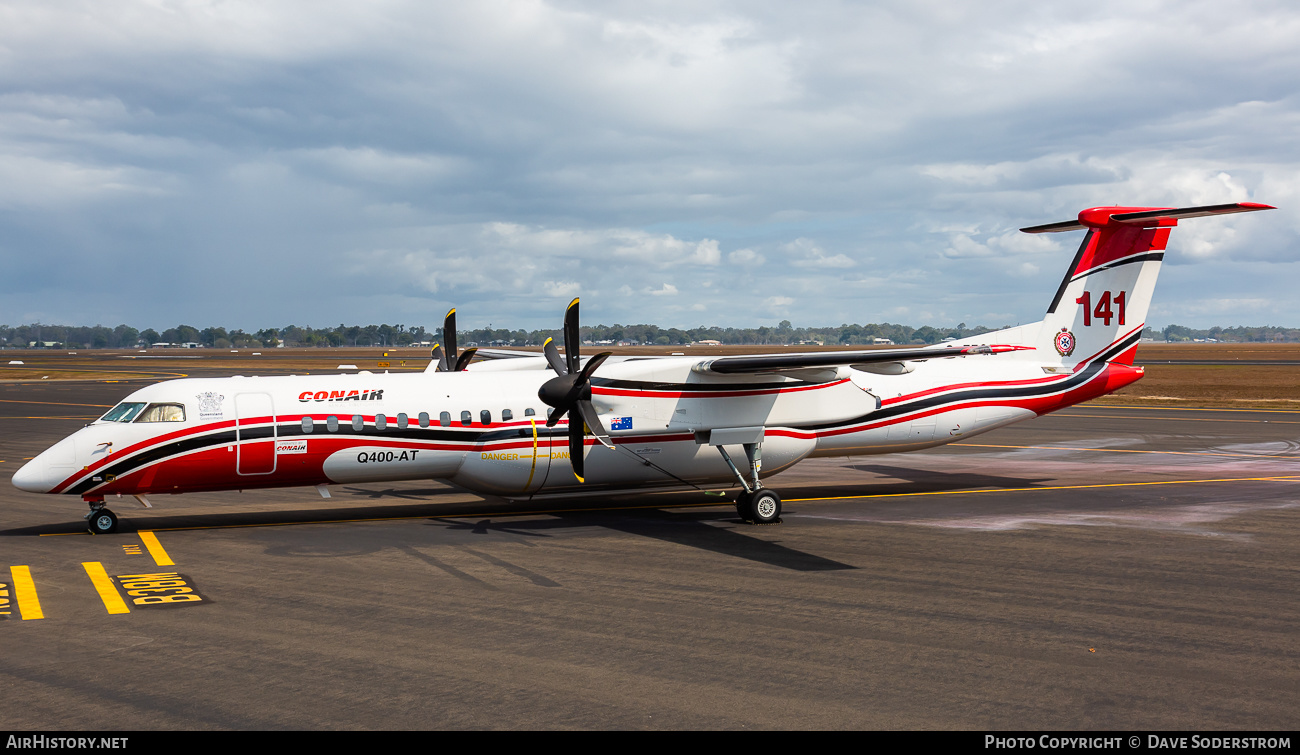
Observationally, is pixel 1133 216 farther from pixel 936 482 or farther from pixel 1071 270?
pixel 936 482

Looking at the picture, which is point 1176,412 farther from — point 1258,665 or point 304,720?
point 304,720

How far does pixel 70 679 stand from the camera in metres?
9.47

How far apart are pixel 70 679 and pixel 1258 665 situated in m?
13.1

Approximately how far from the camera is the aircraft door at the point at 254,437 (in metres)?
17.4

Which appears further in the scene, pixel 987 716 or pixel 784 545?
pixel 784 545

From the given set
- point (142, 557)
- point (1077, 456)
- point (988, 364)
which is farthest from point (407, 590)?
point (1077, 456)

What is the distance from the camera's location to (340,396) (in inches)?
718

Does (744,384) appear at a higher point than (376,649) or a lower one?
higher

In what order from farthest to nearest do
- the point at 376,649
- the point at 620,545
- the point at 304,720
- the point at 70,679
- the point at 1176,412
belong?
the point at 1176,412, the point at 620,545, the point at 376,649, the point at 70,679, the point at 304,720

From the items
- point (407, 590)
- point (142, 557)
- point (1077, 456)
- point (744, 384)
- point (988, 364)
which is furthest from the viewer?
point (1077, 456)

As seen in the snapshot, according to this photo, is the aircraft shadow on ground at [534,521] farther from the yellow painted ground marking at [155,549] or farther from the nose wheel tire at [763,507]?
the yellow painted ground marking at [155,549]

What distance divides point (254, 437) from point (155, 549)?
8.73 ft

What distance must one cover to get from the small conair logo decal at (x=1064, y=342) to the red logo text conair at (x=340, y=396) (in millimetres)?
17431

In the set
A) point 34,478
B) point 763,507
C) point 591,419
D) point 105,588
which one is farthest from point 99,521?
point 763,507
